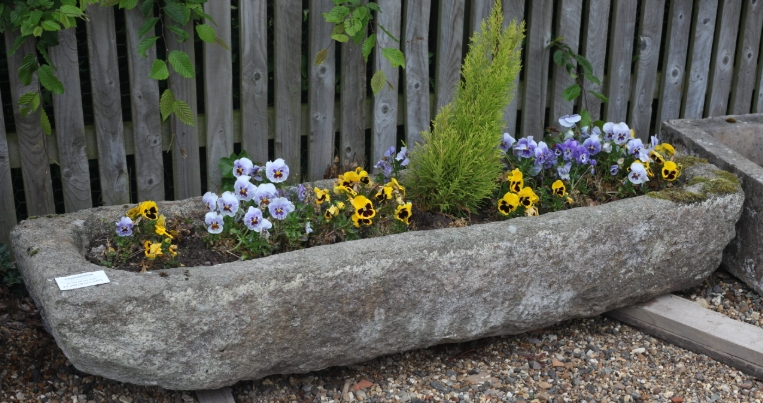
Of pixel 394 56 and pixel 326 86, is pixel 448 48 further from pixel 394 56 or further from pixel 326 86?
pixel 326 86

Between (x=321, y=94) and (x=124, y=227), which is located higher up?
(x=321, y=94)

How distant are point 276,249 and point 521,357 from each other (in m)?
1.02

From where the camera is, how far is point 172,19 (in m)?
3.31

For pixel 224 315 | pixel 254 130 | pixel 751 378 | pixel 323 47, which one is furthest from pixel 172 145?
pixel 751 378

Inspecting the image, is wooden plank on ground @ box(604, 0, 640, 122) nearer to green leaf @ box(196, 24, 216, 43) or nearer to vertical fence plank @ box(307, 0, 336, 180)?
vertical fence plank @ box(307, 0, 336, 180)

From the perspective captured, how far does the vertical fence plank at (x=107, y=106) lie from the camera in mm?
3223

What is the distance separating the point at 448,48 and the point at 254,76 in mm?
864

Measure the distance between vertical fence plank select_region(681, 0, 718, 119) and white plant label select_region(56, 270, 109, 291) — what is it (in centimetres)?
309

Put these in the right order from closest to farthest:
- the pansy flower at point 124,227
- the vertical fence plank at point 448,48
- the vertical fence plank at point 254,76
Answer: the pansy flower at point 124,227 → the vertical fence plank at point 254,76 → the vertical fence plank at point 448,48

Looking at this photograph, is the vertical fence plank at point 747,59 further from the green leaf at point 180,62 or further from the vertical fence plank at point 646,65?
the green leaf at point 180,62

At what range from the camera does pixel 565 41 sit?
4023mm

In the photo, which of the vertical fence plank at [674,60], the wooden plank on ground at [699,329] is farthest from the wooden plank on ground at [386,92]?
the vertical fence plank at [674,60]

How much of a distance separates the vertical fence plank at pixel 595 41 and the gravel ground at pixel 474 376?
127 cm

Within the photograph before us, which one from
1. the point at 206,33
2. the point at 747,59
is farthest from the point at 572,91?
the point at 206,33
